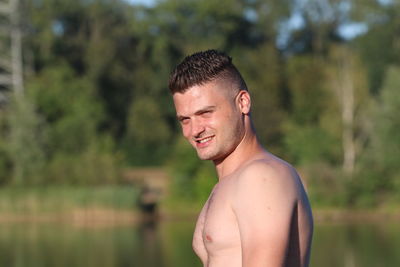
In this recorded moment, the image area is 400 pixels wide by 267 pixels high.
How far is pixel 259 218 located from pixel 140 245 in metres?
23.9

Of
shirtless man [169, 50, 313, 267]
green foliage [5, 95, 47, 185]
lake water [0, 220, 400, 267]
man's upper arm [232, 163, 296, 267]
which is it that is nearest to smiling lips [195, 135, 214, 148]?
shirtless man [169, 50, 313, 267]

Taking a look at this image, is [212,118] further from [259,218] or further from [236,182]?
[259,218]

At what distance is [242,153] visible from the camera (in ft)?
8.71

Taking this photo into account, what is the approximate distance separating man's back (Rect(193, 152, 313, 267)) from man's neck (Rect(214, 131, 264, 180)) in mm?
46

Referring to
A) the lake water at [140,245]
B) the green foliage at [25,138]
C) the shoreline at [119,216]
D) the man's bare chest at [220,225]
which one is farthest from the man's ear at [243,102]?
the green foliage at [25,138]

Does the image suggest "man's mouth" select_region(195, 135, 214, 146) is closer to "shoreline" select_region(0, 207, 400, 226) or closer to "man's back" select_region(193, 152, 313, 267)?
"man's back" select_region(193, 152, 313, 267)

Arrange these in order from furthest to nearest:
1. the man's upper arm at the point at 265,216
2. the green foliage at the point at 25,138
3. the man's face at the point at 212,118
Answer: the green foliage at the point at 25,138, the man's face at the point at 212,118, the man's upper arm at the point at 265,216

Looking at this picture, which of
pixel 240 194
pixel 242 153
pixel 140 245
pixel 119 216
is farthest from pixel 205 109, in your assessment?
pixel 119 216

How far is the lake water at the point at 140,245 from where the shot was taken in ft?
72.7

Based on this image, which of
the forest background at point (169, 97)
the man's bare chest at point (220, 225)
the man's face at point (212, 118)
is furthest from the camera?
the forest background at point (169, 97)

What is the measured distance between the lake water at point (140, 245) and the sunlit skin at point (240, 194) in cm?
1830

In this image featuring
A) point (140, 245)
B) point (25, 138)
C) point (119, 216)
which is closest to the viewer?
point (140, 245)

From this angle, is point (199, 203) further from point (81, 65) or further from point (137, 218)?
point (81, 65)

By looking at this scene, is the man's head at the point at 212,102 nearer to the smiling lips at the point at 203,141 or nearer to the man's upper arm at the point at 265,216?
the smiling lips at the point at 203,141
